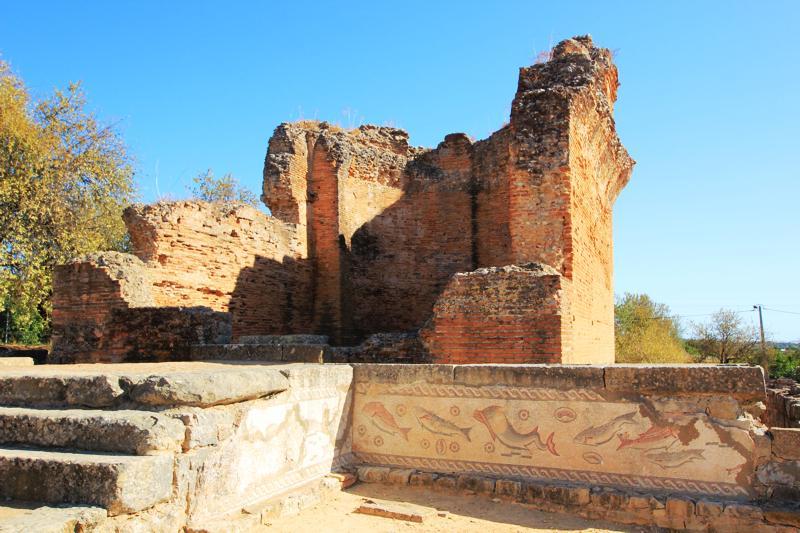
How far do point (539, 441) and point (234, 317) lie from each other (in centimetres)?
843

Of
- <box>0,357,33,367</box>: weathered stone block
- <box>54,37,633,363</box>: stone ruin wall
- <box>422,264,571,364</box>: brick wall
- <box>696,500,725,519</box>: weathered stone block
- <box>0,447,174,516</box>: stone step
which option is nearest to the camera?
<box>0,447,174,516</box>: stone step

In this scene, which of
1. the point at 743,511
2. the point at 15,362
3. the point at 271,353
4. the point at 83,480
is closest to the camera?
the point at 83,480

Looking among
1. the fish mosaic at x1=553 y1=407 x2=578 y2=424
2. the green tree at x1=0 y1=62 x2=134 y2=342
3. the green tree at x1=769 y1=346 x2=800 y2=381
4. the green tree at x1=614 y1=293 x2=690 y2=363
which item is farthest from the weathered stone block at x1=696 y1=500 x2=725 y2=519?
the green tree at x1=769 y1=346 x2=800 y2=381

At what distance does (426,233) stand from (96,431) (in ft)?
36.8

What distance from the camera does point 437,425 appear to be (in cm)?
430

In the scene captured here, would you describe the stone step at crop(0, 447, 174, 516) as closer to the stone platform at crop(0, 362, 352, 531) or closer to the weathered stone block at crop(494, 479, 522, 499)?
the stone platform at crop(0, 362, 352, 531)

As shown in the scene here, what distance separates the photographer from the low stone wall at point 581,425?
3.65m

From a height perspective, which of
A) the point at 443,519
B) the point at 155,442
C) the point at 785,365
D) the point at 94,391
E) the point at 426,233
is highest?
the point at 426,233

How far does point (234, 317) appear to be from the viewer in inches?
449

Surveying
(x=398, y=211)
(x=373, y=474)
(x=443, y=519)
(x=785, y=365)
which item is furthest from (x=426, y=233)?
(x=785, y=365)

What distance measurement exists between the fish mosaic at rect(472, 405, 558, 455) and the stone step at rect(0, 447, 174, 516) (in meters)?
2.18

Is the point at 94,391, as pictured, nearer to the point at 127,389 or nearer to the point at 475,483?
the point at 127,389

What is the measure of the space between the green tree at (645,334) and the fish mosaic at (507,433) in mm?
20683

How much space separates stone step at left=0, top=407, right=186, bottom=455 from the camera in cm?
288
